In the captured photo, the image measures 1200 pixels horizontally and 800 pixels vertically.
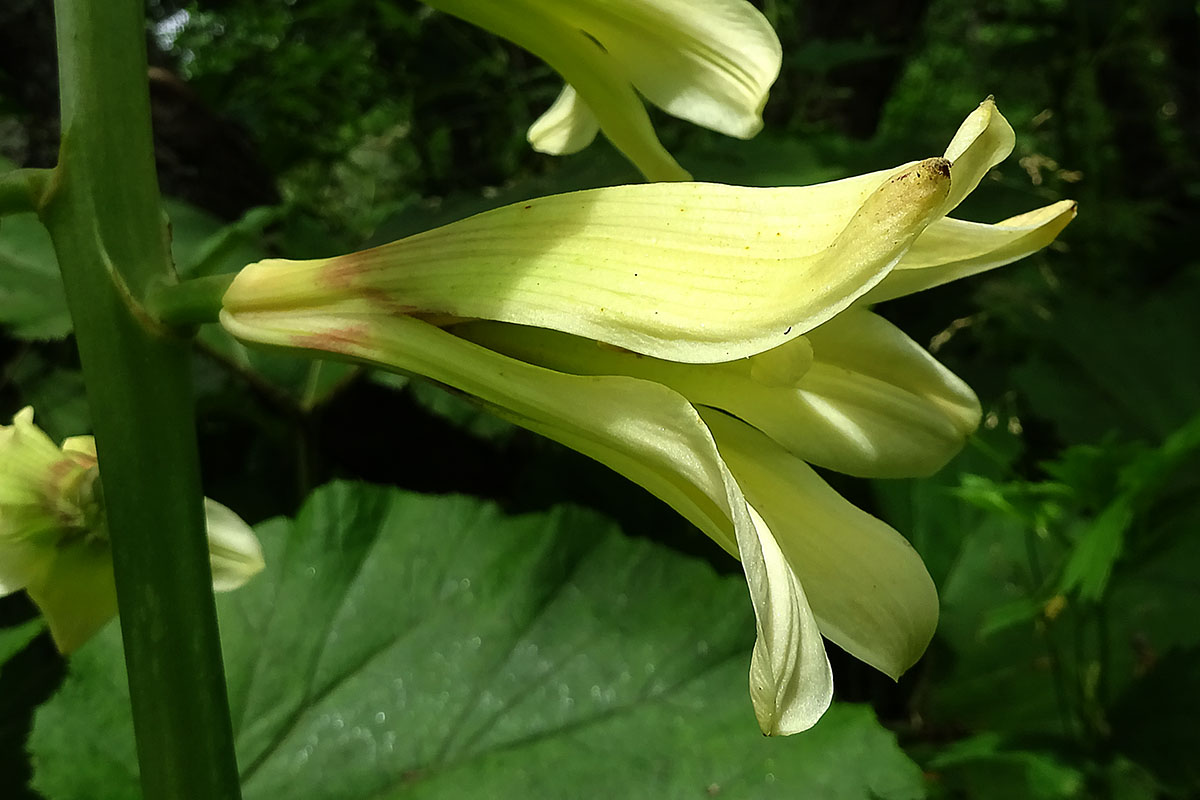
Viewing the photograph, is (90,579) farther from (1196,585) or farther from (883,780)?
(1196,585)

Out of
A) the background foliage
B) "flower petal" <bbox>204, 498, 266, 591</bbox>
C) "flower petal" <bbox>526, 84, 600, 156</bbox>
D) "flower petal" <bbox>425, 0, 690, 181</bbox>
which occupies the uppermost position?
"flower petal" <bbox>425, 0, 690, 181</bbox>

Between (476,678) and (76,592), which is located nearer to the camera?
(76,592)

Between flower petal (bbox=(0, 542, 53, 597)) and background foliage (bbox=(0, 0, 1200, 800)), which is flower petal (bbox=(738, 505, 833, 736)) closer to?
flower petal (bbox=(0, 542, 53, 597))

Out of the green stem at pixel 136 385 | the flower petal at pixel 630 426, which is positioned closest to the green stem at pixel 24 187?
the green stem at pixel 136 385

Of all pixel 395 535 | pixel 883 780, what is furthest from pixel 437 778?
pixel 883 780

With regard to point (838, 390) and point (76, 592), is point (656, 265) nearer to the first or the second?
point (838, 390)

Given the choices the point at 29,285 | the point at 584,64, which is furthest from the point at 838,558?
the point at 29,285

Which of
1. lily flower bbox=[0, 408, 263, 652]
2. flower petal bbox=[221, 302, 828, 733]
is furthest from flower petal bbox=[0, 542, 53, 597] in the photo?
flower petal bbox=[221, 302, 828, 733]
